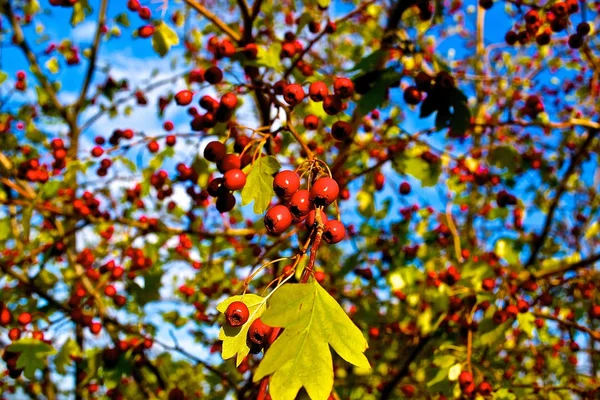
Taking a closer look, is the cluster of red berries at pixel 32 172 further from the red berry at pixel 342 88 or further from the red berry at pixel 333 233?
the red berry at pixel 333 233

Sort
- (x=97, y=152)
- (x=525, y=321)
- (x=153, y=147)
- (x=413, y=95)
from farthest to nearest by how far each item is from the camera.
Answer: (x=153, y=147) → (x=97, y=152) → (x=525, y=321) → (x=413, y=95)

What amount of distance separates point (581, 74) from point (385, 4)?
10.8ft

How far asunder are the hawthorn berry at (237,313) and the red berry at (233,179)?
0.45m

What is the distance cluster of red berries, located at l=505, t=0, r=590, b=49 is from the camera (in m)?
2.83

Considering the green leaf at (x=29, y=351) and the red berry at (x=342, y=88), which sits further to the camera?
the green leaf at (x=29, y=351)

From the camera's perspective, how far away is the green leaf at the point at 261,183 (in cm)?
186

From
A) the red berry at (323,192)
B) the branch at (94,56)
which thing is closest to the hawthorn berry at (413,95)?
the red berry at (323,192)

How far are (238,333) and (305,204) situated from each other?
1.53 ft

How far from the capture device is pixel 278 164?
1.87m

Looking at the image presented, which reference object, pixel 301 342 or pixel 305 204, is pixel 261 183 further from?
pixel 301 342

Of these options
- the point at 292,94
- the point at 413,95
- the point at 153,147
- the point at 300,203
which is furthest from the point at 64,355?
the point at 413,95

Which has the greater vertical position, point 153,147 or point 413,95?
point 153,147

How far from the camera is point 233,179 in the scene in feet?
5.73

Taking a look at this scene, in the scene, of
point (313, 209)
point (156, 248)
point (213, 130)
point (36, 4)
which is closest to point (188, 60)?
point (36, 4)
